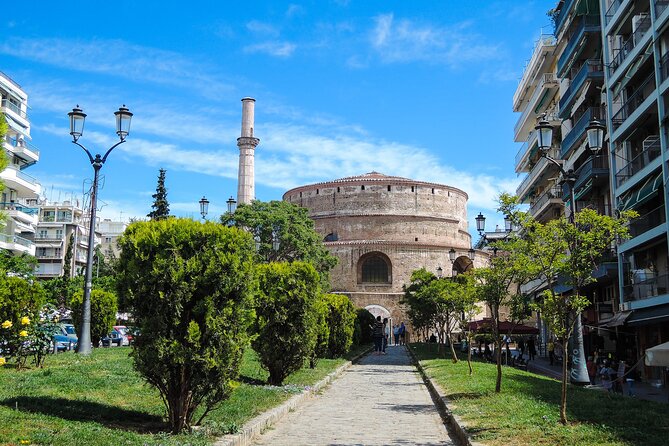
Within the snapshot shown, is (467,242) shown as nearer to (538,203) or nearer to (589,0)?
(538,203)

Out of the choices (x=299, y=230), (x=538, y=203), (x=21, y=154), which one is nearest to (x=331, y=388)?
(x=538, y=203)

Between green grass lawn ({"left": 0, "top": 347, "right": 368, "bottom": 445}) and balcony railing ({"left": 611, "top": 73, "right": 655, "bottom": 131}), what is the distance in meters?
16.4

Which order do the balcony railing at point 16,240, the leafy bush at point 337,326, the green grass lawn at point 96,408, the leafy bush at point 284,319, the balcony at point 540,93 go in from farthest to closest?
the balcony railing at point 16,240 < the balcony at point 540,93 < the leafy bush at point 337,326 < the leafy bush at point 284,319 < the green grass lawn at point 96,408

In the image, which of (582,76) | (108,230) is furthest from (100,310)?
(108,230)

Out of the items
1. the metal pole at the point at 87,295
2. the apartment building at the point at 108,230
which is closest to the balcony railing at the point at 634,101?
the metal pole at the point at 87,295

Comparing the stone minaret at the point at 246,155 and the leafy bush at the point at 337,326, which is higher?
the stone minaret at the point at 246,155

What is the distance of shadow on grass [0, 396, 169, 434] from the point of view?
293 inches

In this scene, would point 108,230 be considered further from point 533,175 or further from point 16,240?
point 533,175

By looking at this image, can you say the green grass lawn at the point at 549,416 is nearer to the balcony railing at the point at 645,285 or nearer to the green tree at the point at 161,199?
the balcony railing at the point at 645,285

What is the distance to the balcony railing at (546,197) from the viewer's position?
34.1 metres

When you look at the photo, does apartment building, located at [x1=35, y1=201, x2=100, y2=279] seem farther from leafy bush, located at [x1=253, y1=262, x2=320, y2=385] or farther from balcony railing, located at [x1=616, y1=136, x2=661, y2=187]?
leafy bush, located at [x1=253, y1=262, x2=320, y2=385]

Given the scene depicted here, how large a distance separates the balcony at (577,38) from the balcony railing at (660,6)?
6.04 metres

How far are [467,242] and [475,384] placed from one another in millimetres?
49901

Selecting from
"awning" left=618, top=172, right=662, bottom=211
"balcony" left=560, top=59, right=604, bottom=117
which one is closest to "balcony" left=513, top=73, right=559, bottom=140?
"balcony" left=560, top=59, right=604, bottom=117
